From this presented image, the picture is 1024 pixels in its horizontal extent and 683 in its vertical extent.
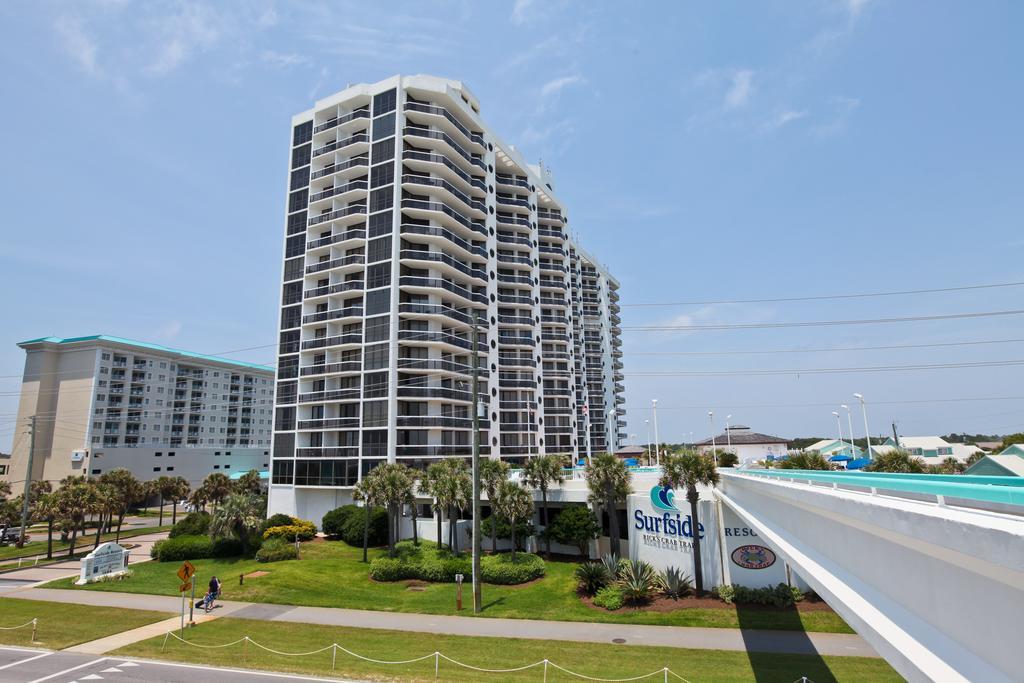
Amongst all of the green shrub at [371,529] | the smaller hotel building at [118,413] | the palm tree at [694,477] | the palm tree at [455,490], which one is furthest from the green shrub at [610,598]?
the smaller hotel building at [118,413]

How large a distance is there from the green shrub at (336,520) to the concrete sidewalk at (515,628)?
16.9m

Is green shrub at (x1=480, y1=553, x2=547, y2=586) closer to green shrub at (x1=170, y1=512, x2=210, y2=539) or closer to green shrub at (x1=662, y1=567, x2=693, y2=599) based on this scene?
green shrub at (x1=662, y1=567, x2=693, y2=599)

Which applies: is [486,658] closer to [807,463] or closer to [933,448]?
[807,463]

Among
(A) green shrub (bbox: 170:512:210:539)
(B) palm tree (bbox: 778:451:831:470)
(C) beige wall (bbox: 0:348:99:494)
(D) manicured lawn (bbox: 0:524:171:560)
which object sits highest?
(C) beige wall (bbox: 0:348:99:494)

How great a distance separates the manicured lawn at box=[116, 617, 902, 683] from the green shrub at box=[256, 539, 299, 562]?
1645cm

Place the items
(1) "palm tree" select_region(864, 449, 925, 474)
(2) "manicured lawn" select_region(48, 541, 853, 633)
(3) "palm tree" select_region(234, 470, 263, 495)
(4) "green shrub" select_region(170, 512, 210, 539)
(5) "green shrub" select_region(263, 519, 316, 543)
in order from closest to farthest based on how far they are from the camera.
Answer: (2) "manicured lawn" select_region(48, 541, 853, 633) < (1) "palm tree" select_region(864, 449, 925, 474) < (5) "green shrub" select_region(263, 519, 316, 543) < (4) "green shrub" select_region(170, 512, 210, 539) < (3) "palm tree" select_region(234, 470, 263, 495)

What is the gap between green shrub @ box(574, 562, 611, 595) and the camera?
32.0m

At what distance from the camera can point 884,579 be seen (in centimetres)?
728

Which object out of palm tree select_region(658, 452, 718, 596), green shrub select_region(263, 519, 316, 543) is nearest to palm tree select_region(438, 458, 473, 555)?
palm tree select_region(658, 452, 718, 596)

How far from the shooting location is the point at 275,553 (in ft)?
139

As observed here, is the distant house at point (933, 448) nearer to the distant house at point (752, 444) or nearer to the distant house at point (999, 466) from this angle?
the distant house at point (752, 444)

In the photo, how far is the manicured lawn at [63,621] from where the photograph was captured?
Answer: 24.5 meters

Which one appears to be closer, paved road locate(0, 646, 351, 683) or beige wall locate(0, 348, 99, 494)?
paved road locate(0, 646, 351, 683)

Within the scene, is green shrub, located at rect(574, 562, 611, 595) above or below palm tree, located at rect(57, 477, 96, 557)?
below
